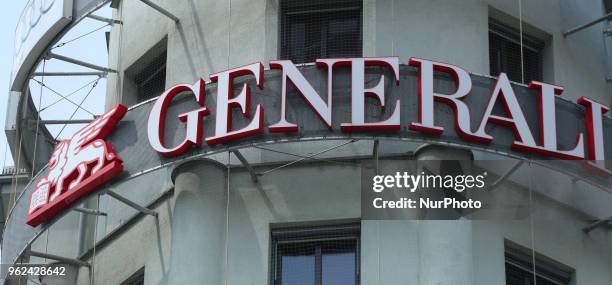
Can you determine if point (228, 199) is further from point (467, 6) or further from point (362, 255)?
point (467, 6)

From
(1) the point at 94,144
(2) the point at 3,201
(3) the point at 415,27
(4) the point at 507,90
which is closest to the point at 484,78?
(4) the point at 507,90

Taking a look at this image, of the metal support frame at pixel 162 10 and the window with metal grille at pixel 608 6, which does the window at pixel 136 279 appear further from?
the window with metal grille at pixel 608 6

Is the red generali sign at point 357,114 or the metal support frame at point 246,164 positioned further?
the metal support frame at point 246,164

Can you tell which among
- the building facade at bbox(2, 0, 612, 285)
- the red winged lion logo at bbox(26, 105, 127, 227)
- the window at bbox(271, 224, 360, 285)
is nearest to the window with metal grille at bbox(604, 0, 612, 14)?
the building facade at bbox(2, 0, 612, 285)

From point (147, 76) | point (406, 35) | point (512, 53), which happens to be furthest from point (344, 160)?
point (147, 76)

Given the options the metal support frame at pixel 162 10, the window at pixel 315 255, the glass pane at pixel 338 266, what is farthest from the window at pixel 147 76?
the glass pane at pixel 338 266

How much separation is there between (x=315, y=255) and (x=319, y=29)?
20.1 ft

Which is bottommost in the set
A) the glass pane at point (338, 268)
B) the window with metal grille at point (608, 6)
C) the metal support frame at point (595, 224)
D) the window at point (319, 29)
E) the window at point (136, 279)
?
the glass pane at point (338, 268)

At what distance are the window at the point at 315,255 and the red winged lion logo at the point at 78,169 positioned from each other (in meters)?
4.23

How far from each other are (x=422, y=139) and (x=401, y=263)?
2.83 m

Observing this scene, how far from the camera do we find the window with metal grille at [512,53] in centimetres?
3838

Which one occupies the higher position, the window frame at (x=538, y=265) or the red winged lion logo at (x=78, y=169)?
the red winged lion logo at (x=78, y=169)

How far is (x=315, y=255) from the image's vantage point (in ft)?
114

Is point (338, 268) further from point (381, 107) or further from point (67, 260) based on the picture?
point (67, 260)
